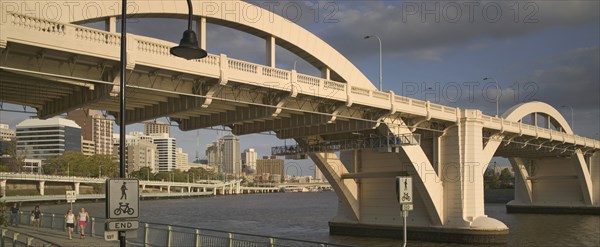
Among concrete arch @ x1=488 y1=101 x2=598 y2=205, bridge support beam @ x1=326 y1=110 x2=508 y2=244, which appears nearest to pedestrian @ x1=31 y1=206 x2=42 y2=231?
bridge support beam @ x1=326 y1=110 x2=508 y2=244

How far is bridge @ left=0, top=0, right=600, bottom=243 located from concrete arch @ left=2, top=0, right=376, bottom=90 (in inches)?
2.2

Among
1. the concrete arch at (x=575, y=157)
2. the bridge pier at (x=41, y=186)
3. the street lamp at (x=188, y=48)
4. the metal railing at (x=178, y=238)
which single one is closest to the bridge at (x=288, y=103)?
the concrete arch at (x=575, y=157)

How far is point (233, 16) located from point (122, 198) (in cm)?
2145

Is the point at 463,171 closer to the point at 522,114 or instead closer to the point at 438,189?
the point at 438,189

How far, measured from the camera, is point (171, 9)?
28.7m

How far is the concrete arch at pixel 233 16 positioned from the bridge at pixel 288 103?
57 mm

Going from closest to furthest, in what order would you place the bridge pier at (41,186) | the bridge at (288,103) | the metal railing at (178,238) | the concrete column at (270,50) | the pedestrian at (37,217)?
1. the metal railing at (178,238)
2. the bridge at (288,103)
3. the concrete column at (270,50)
4. the pedestrian at (37,217)
5. the bridge pier at (41,186)

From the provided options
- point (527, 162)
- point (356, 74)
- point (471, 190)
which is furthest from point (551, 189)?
point (356, 74)

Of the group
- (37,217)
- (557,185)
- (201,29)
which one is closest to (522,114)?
(557,185)

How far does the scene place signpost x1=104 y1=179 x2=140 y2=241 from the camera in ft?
35.8

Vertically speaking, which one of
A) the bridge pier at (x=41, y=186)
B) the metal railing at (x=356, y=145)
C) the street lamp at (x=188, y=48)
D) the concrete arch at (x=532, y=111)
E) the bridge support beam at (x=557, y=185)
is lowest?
the bridge pier at (x=41, y=186)

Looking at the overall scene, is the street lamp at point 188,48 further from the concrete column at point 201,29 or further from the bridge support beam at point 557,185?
the bridge support beam at point 557,185

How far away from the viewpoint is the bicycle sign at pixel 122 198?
10906mm

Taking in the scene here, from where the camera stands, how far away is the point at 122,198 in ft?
36.3
